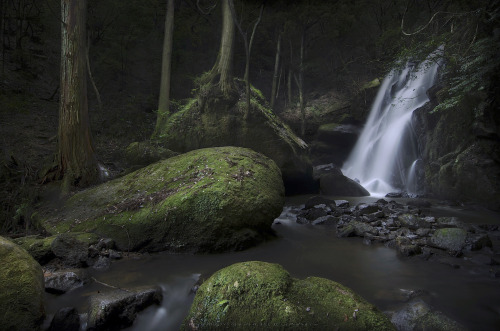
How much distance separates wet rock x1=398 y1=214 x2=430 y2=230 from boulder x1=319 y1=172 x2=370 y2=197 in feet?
15.8

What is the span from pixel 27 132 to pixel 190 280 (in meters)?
11.2

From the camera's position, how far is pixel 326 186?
12133mm

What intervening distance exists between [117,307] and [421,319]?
338 cm

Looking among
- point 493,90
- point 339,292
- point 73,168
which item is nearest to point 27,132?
point 73,168

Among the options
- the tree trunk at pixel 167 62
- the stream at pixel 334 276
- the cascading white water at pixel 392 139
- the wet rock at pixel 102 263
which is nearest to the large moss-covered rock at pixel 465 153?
the cascading white water at pixel 392 139

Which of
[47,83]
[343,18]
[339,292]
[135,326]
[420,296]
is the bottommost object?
[135,326]

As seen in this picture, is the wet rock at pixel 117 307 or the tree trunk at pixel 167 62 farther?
the tree trunk at pixel 167 62

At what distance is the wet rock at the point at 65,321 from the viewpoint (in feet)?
10.2

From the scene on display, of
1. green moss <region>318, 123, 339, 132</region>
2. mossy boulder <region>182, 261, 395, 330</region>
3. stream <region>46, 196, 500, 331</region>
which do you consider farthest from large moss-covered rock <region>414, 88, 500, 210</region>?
mossy boulder <region>182, 261, 395, 330</region>

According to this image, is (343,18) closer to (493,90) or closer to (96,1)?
(493,90)

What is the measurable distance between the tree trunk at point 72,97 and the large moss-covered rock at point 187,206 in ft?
3.62

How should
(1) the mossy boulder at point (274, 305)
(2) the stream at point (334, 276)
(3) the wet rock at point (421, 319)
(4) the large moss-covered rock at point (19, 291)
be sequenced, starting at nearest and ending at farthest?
(1) the mossy boulder at point (274, 305)
(4) the large moss-covered rock at point (19, 291)
(3) the wet rock at point (421, 319)
(2) the stream at point (334, 276)

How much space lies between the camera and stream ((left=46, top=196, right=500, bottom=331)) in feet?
11.7

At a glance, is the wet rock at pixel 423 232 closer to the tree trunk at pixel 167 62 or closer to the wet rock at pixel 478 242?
the wet rock at pixel 478 242
